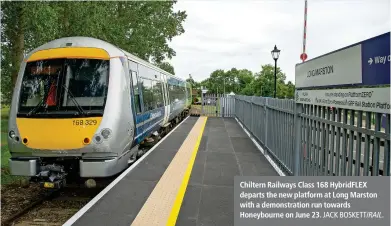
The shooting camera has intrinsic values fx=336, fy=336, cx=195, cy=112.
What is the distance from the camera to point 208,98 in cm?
2512

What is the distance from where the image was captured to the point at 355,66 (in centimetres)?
343

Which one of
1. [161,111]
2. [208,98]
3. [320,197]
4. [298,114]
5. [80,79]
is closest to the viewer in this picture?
[320,197]

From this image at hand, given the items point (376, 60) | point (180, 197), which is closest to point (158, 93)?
point (180, 197)

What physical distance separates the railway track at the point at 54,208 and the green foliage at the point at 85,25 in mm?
8233

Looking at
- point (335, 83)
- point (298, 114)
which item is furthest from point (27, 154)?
point (335, 83)

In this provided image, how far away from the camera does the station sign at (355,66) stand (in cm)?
291

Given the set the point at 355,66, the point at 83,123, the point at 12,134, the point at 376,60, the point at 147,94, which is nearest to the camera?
the point at 376,60

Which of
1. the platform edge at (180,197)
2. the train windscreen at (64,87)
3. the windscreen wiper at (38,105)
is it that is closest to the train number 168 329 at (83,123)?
the train windscreen at (64,87)

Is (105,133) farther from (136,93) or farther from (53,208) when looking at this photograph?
(136,93)

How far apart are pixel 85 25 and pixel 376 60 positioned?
597 inches

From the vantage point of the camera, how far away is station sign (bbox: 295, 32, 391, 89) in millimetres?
2908

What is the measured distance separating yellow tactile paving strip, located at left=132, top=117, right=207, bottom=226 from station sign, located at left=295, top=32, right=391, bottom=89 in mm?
2661

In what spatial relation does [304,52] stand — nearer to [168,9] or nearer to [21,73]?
[21,73]

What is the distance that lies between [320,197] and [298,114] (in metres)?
2.53
